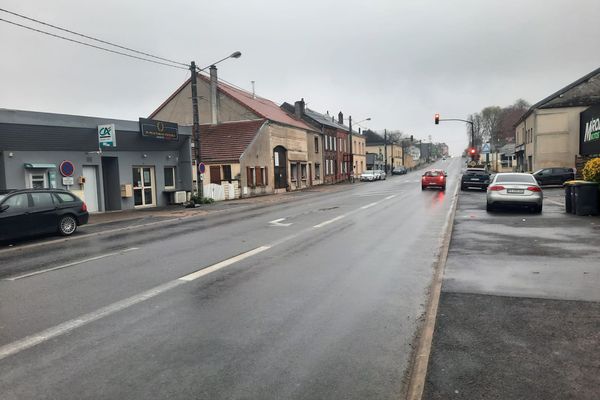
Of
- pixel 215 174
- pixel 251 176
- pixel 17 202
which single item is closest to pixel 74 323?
pixel 17 202

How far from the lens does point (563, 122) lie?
40.6 m

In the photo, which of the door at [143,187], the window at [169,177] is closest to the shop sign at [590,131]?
the window at [169,177]

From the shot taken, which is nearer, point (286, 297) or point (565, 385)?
point (565, 385)

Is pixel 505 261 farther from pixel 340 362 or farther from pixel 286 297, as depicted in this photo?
pixel 340 362

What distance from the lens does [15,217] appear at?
12188 millimetres

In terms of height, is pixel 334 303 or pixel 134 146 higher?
pixel 134 146

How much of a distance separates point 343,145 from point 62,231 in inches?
1998

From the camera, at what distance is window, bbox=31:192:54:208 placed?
42.5 ft

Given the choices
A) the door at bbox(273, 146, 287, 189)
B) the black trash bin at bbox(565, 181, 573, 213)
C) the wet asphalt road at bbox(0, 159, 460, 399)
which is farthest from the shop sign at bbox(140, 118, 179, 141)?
the black trash bin at bbox(565, 181, 573, 213)

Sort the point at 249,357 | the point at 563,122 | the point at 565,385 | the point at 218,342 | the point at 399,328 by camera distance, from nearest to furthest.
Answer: the point at 565,385
the point at 249,357
the point at 218,342
the point at 399,328
the point at 563,122

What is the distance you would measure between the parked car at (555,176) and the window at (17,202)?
102 feet

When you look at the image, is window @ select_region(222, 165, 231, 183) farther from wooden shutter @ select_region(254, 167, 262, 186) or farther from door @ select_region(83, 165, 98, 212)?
door @ select_region(83, 165, 98, 212)

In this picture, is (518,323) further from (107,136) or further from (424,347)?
(107,136)

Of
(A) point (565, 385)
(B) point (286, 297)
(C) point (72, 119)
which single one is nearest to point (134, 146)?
(C) point (72, 119)
